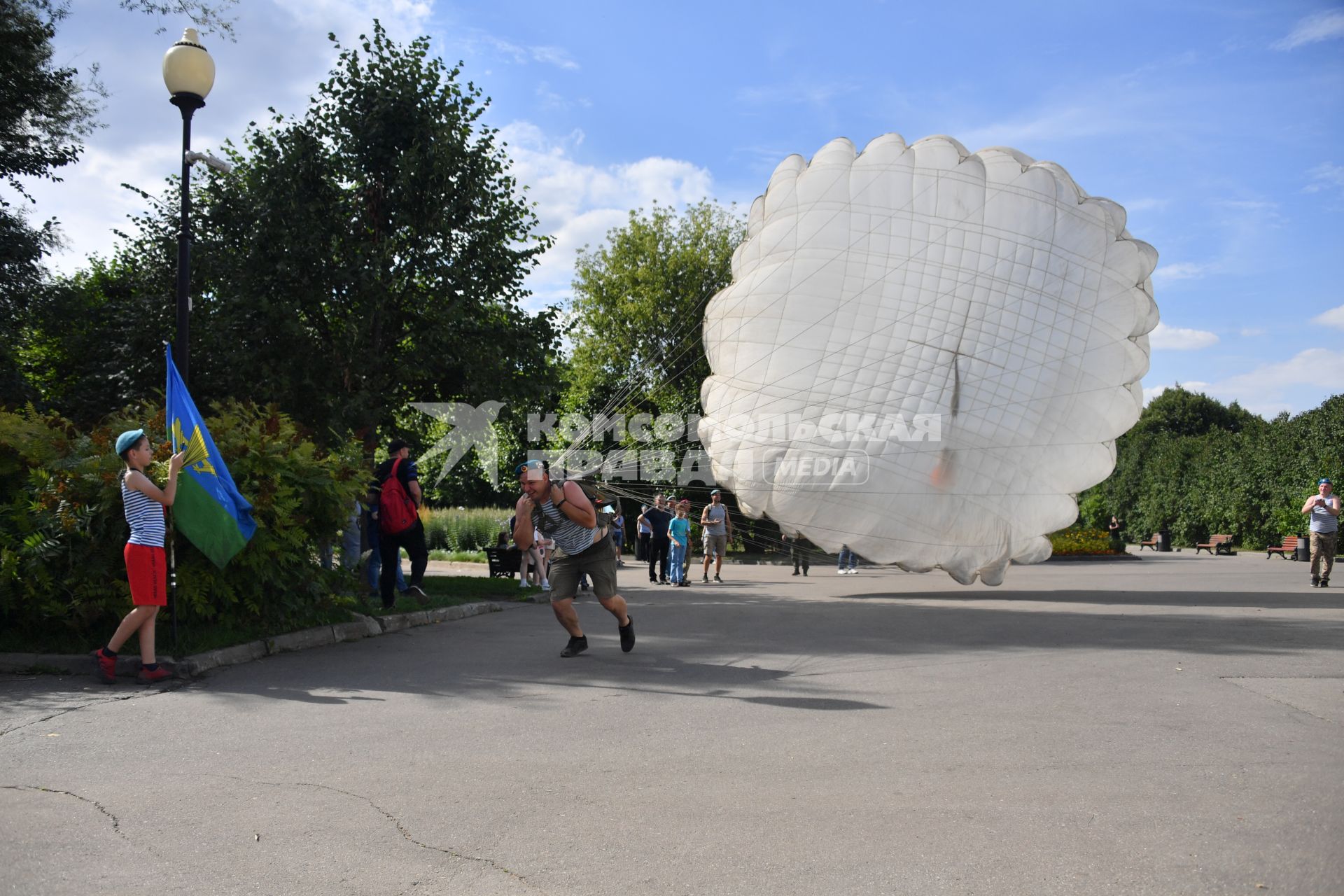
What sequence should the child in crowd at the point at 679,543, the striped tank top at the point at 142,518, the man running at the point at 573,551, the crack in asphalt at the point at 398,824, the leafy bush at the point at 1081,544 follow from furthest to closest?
1. the leafy bush at the point at 1081,544
2. the child in crowd at the point at 679,543
3. the man running at the point at 573,551
4. the striped tank top at the point at 142,518
5. the crack in asphalt at the point at 398,824

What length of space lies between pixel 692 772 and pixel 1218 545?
33585mm

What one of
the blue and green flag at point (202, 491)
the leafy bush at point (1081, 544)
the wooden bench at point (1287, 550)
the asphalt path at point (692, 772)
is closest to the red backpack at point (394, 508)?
the asphalt path at point (692, 772)

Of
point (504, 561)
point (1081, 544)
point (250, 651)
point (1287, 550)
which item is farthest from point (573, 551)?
point (1287, 550)

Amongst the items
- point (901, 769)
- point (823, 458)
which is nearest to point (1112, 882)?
point (901, 769)

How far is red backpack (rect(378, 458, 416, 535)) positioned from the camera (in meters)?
10.8

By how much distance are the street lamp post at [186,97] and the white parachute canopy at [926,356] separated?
7.07m

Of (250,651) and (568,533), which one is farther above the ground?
(568,533)

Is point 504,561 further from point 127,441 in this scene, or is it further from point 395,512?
point 127,441

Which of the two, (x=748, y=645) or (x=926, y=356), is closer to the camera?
(x=748, y=645)

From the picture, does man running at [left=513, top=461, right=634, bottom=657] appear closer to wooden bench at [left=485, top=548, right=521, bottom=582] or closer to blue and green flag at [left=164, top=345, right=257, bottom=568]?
blue and green flag at [left=164, top=345, right=257, bottom=568]

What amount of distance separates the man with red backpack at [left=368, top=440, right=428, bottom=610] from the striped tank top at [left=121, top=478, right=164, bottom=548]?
3.19m

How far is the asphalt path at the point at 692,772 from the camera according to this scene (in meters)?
3.61

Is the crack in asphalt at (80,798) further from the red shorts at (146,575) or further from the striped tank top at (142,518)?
the striped tank top at (142,518)

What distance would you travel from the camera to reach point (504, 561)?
1844 centimetres
